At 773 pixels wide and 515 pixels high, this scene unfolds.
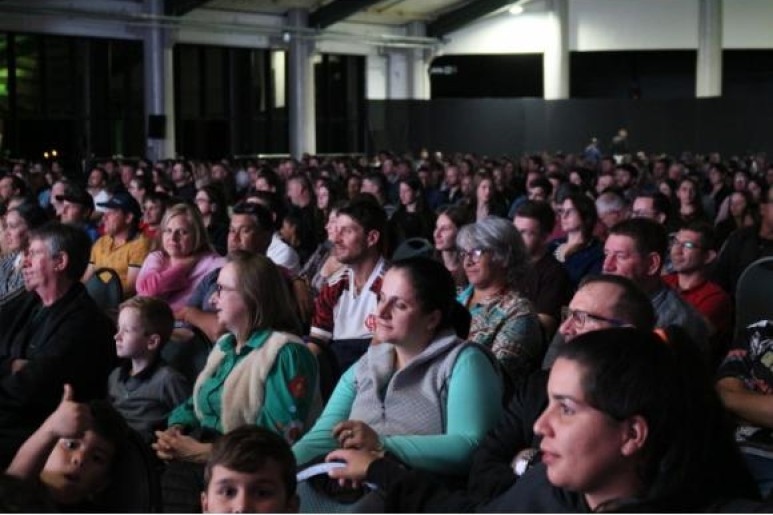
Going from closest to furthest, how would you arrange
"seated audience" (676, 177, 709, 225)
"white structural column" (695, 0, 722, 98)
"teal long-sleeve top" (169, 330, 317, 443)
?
"teal long-sleeve top" (169, 330, 317, 443) < "seated audience" (676, 177, 709, 225) < "white structural column" (695, 0, 722, 98)

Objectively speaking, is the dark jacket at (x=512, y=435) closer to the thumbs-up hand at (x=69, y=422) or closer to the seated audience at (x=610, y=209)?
the thumbs-up hand at (x=69, y=422)

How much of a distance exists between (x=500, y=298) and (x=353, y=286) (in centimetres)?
101

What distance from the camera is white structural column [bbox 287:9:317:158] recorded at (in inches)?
987

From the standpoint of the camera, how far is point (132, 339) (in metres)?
4.20

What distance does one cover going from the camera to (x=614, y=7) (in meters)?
28.1

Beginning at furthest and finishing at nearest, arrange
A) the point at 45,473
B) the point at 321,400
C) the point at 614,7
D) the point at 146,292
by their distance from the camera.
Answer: the point at 614,7 → the point at 146,292 → the point at 321,400 → the point at 45,473

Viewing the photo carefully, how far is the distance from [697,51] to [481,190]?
2030cm

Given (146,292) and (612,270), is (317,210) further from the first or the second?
(612,270)

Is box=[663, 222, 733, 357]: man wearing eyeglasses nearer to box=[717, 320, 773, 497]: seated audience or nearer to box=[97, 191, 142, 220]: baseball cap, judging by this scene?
box=[717, 320, 773, 497]: seated audience

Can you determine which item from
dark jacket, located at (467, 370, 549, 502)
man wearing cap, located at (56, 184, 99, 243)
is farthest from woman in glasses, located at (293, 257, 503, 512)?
man wearing cap, located at (56, 184, 99, 243)

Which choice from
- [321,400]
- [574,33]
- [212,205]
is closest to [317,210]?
[212,205]

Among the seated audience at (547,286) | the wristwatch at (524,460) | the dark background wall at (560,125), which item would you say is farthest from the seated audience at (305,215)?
the dark background wall at (560,125)

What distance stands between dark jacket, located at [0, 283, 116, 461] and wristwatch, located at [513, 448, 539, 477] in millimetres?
1729

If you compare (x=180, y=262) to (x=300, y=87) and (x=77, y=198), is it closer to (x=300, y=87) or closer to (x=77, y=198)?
(x=77, y=198)
